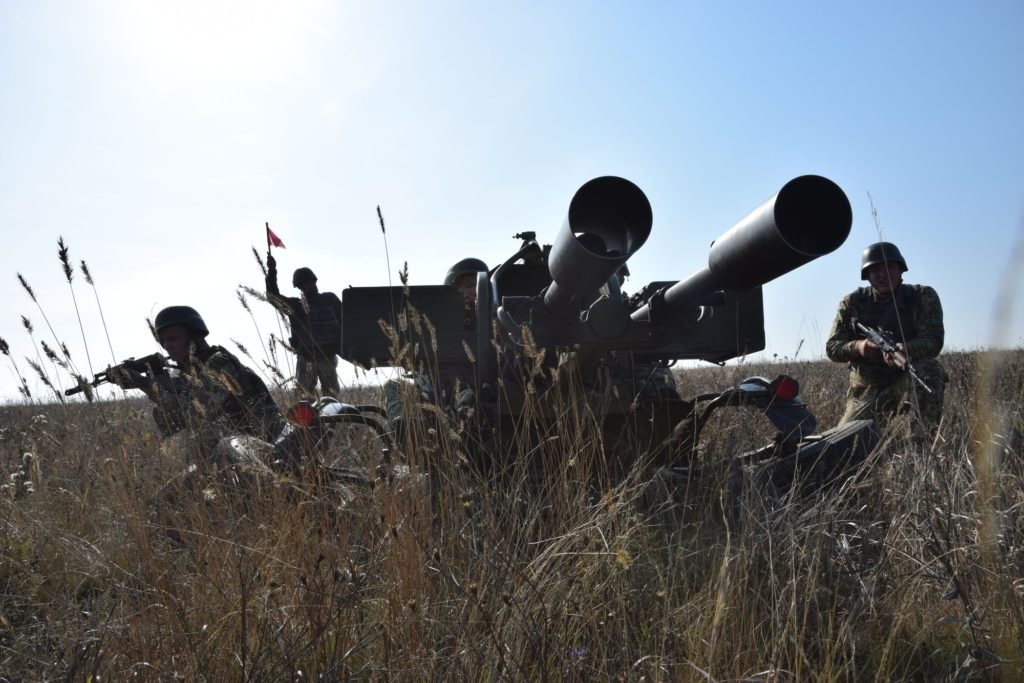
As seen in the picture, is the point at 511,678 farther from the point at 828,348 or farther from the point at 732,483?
the point at 828,348

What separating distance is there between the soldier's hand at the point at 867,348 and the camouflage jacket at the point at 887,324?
9 cm

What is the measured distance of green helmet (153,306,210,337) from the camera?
5.82 meters

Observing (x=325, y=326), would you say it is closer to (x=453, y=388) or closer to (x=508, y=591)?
(x=453, y=388)

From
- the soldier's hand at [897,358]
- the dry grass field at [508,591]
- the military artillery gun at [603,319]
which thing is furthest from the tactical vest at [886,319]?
the dry grass field at [508,591]

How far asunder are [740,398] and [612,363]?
25.0 inches

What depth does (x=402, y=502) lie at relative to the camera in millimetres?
2590

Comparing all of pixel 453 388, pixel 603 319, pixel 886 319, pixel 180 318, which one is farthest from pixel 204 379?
pixel 886 319

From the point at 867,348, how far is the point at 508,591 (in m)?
4.43

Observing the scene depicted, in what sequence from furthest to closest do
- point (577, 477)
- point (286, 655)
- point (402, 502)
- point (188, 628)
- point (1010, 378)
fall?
point (1010, 378)
point (577, 477)
point (402, 502)
point (188, 628)
point (286, 655)

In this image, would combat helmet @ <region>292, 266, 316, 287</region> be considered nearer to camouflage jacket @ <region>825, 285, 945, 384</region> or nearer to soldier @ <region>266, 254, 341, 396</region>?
soldier @ <region>266, 254, 341, 396</region>

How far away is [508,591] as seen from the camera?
2082 millimetres

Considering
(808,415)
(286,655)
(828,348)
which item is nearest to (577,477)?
(286,655)

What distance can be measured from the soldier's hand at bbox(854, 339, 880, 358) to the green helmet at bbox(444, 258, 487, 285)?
2823 millimetres

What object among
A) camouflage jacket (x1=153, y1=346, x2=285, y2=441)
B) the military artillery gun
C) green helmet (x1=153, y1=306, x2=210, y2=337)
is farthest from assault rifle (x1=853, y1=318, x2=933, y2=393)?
green helmet (x1=153, y1=306, x2=210, y2=337)
